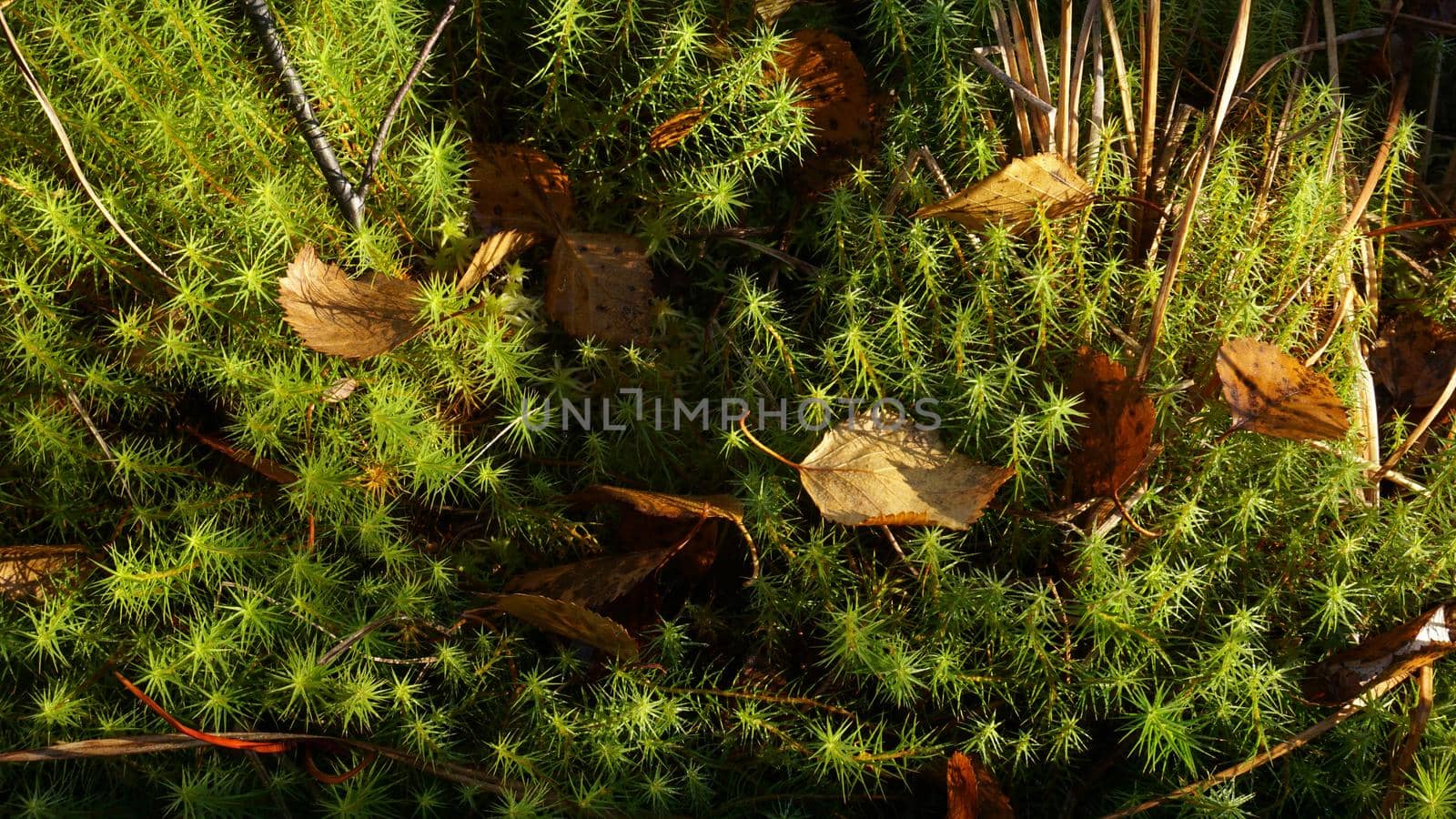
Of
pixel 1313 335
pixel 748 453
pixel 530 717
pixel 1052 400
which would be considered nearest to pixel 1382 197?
pixel 1313 335

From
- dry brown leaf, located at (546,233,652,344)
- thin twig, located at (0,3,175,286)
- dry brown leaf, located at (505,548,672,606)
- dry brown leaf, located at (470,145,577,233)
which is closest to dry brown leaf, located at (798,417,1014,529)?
dry brown leaf, located at (505,548,672,606)

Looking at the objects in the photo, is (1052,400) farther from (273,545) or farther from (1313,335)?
(273,545)

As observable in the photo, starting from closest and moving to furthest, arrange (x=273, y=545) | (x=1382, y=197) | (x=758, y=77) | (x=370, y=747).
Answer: (x=370, y=747) < (x=273, y=545) < (x=758, y=77) < (x=1382, y=197)

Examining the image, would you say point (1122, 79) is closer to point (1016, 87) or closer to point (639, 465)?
point (1016, 87)

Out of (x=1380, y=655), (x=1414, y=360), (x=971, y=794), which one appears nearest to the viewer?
(x=971, y=794)

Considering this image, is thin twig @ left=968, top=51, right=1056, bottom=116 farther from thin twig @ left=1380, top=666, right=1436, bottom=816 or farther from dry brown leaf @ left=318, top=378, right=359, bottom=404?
dry brown leaf @ left=318, top=378, right=359, bottom=404

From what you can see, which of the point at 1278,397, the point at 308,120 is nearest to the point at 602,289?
the point at 308,120
